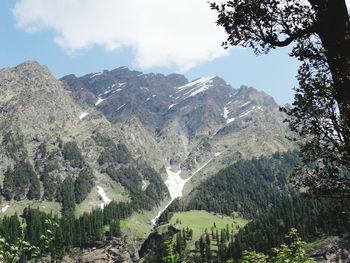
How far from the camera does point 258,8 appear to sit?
19188 mm

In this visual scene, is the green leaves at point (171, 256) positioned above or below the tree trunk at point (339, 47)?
below

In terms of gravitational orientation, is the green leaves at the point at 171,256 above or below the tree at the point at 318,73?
below

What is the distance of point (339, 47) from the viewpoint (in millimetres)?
16984

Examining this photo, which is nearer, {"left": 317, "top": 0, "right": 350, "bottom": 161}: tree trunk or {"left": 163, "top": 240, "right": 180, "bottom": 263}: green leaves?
{"left": 317, "top": 0, "right": 350, "bottom": 161}: tree trunk

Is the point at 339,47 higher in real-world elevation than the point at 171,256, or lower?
higher

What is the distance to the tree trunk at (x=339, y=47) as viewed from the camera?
16.7 m

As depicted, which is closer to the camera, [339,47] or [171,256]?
[339,47]

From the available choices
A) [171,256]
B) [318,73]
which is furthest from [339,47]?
[171,256]

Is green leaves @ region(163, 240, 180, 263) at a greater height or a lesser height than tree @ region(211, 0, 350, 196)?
lesser

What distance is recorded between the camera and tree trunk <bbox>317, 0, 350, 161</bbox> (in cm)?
1672

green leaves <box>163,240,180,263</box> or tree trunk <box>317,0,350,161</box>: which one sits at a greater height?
tree trunk <box>317,0,350,161</box>

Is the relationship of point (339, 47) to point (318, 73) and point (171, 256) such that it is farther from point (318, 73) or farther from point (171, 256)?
point (171, 256)

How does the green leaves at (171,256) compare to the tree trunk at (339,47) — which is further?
the green leaves at (171,256)

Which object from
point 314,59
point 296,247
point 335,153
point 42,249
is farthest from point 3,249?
point 296,247
